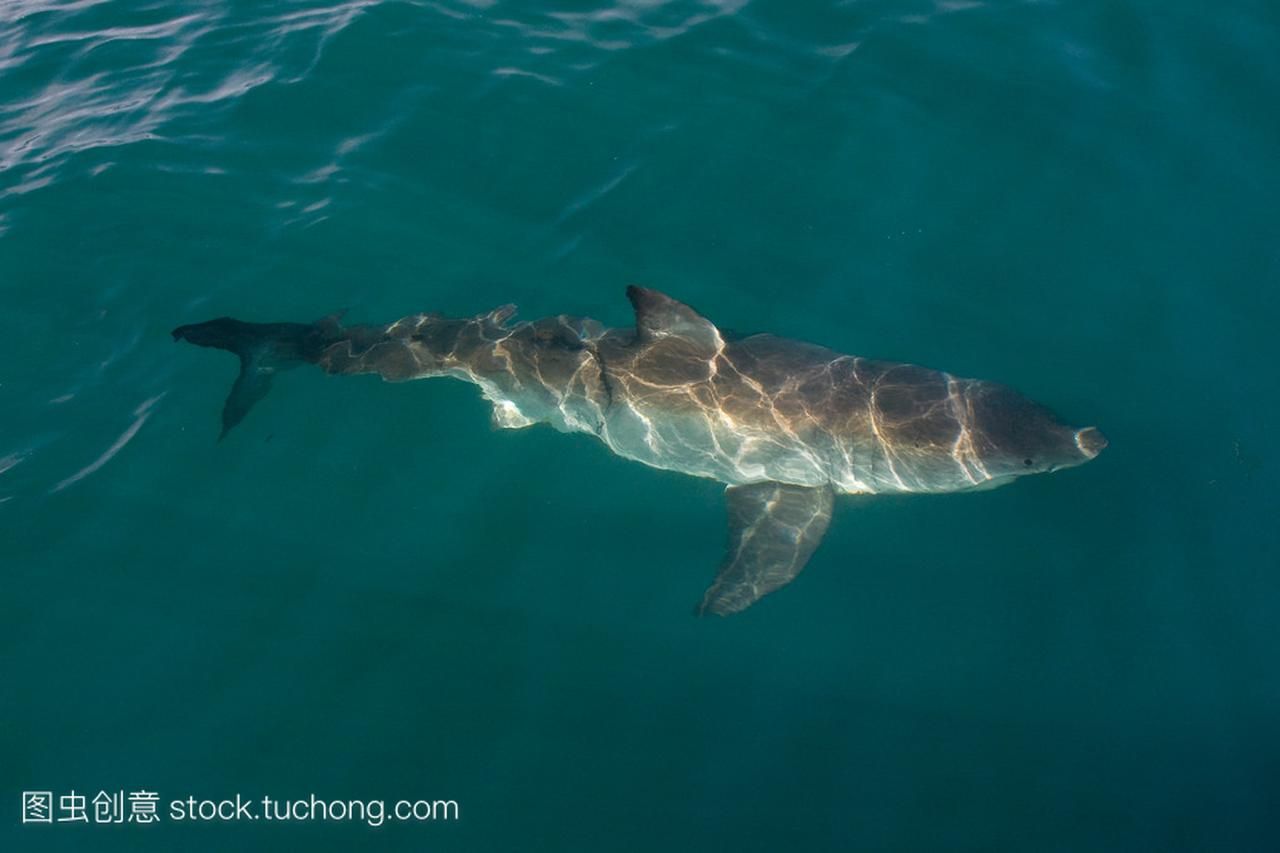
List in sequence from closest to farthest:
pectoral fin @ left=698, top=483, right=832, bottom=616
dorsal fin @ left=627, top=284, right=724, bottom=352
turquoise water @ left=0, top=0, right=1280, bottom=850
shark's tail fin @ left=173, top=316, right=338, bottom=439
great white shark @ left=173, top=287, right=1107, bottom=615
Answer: turquoise water @ left=0, top=0, right=1280, bottom=850 < pectoral fin @ left=698, top=483, right=832, bottom=616 < great white shark @ left=173, top=287, right=1107, bottom=615 < dorsal fin @ left=627, top=284, right=724, bottom=352 < shark's tail fin @ left=173, top=316, right=338, bottom=439

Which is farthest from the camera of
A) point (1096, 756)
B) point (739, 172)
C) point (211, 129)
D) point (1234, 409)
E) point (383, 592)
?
point (211, 129)

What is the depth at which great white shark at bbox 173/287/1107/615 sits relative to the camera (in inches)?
312

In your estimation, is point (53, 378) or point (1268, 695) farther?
point (53, 378)

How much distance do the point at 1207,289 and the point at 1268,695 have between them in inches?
195

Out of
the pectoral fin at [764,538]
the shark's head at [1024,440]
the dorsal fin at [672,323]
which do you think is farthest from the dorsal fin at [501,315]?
the shark's head at [1024,440]

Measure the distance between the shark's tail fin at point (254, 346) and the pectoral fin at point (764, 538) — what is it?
5.15 meters

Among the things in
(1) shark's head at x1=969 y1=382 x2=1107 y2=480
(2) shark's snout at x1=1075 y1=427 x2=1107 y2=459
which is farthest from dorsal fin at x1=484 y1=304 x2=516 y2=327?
(2) shark's snout at x1=1075 y1=427 x2=1107 y2=459

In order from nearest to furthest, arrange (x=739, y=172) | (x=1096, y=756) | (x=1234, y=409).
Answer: (x=1096, y=756) < (x=1234, y=409) < (x=739, y=172)

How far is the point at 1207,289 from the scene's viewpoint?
9.73 metres

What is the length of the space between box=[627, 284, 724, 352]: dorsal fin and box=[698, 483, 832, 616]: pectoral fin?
163cm

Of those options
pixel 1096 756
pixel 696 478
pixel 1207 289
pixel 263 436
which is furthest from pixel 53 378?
pixel 1207 289

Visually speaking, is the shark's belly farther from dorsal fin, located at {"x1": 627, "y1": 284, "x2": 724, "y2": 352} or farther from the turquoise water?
dorsal fin, located at {"x1": 627, "y1": 284, "x2": 724, "y2": 352}

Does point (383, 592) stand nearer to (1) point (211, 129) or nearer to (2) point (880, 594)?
(2) point (880, 594)

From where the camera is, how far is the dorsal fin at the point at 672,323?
826 centimetres
